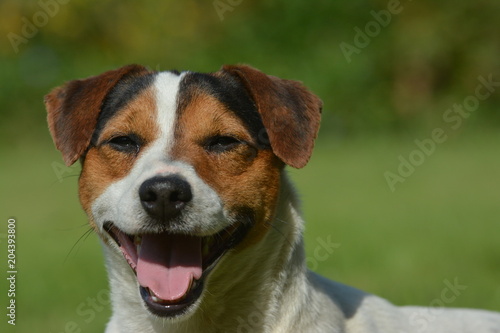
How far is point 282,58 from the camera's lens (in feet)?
61.8

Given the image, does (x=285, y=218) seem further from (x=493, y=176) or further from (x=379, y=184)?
(x=493, y=176)

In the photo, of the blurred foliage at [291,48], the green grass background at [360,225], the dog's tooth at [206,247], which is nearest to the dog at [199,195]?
the dog's tooth at [206,247]

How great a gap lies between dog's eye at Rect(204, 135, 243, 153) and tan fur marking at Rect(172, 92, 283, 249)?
0.02 meters

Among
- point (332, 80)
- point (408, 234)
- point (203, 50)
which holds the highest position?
point (408, 234)

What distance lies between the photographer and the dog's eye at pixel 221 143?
15.4 feet

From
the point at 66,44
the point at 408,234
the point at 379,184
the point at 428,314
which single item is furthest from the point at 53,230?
the point at 66,44

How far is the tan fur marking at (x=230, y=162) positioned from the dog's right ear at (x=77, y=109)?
53 cm

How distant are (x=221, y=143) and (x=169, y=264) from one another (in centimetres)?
76

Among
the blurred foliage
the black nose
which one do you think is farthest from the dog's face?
the blurred foliage

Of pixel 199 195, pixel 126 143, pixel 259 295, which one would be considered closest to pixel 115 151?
pixel 126 143

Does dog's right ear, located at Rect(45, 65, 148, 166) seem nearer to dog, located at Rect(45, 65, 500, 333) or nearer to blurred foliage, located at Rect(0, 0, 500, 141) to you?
dog, located at Rect(45, 65, 500, 333)

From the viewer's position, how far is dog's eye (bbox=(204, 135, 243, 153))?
4699 mm

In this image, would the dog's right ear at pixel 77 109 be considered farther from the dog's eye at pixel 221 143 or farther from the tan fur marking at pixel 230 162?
the dog's eye at pixel 221 143

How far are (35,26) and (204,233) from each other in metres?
18.1
